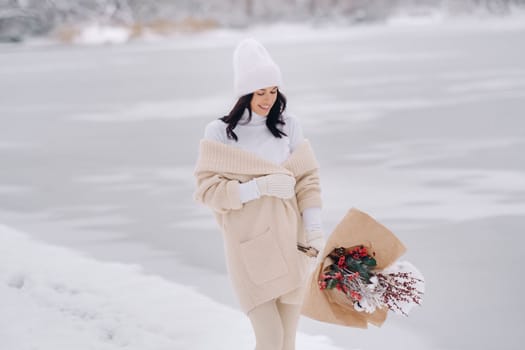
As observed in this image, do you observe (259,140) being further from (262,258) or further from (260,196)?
(262,258)

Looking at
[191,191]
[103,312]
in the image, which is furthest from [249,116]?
[191,191]

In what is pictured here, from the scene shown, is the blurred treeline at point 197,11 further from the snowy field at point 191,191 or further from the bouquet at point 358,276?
the bouquet at point 358,276

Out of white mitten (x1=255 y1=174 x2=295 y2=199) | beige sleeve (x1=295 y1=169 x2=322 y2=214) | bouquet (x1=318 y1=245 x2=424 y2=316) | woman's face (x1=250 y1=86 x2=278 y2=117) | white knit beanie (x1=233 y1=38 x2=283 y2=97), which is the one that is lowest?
bouquet (x1=318 y1=245 x2=424 y2=316)

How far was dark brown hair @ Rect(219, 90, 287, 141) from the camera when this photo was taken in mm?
2734

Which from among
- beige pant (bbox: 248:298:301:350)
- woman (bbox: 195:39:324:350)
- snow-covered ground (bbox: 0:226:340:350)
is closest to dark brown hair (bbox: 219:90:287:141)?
woman (bbox: 195:39:324:350)

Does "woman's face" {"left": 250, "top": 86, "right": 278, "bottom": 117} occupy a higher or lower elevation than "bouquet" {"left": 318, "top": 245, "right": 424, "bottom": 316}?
higher

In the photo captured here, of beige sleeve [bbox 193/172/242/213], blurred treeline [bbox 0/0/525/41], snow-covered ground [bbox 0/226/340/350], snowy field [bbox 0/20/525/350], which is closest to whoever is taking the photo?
beige sleeve [bbox 193/172/242/213]

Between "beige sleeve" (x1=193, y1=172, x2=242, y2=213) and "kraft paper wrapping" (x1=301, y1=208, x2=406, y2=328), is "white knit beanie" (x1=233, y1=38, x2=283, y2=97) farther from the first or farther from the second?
"kraft paper wrapping" (x1=301, y1=208, x2=406, y2=328)

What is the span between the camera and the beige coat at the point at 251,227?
2701 millimetres

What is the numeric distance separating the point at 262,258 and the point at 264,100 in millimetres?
519

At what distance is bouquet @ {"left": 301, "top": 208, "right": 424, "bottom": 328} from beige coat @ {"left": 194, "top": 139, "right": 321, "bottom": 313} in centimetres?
10

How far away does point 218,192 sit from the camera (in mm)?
2676

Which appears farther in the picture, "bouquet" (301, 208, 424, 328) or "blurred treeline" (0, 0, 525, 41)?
"blurred treeline" (0, 0, 525, 41)

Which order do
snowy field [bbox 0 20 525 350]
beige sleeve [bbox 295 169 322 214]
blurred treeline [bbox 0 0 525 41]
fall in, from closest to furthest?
beige sleeve [bbox 295 169 322 214] → snowy field [bbox 0 20 525 350] → blurred treeline [bbox 0 0 525 41]
